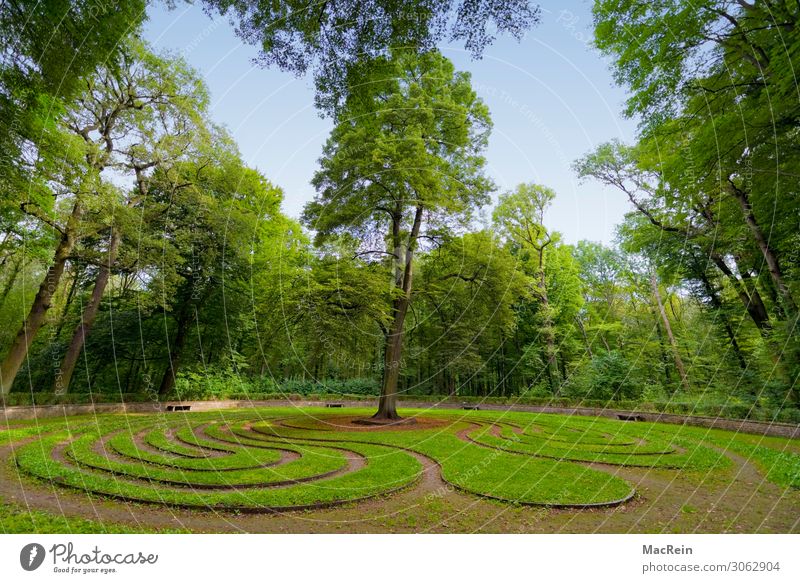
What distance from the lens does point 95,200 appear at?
45.6ft

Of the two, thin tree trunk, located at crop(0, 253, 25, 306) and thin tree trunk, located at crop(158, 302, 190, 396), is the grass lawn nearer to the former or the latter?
thin tree trunk, located at crop(158, 302, 190, 396)

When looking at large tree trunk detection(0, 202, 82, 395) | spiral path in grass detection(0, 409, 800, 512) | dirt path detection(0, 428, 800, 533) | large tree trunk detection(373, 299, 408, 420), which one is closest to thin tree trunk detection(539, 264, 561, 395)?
spiral path in grass detection(0, 409, 800, 512)

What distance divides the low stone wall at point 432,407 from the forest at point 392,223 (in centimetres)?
79

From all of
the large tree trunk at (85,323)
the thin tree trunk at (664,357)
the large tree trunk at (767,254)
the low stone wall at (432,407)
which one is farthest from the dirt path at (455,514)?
the thin tree trunk at (664,357)

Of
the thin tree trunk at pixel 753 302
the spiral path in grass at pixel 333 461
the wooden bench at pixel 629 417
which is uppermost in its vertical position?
the thin tree trunk at pixel 753 302

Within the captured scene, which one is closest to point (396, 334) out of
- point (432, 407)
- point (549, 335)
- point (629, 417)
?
point (432, 407)

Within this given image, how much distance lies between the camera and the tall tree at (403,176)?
46.3 feet

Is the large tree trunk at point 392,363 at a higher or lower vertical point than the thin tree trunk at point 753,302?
lower

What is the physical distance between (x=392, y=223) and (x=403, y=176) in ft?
12.1

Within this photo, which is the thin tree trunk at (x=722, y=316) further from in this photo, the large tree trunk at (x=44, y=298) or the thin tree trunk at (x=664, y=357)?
the large tree trunk at (x=44, y=298)

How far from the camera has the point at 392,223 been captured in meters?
17.4

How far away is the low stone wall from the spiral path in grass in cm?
187

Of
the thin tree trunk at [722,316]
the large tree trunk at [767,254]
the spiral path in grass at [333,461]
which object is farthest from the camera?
→ the thin tree trunk at [722,316]

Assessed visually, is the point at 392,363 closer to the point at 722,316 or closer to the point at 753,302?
the point at 753,302
